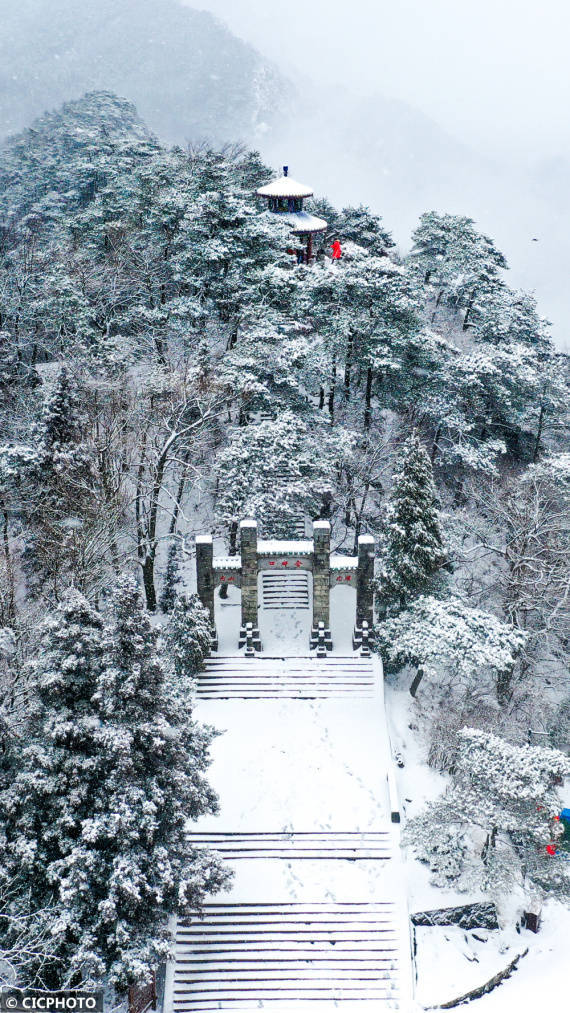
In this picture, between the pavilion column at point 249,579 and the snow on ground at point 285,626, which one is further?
→ the snow on ground at point 285,626

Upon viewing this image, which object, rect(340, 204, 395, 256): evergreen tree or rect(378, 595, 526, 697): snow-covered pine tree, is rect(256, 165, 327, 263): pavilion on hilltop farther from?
rect(378, 595, 526, 697): snow-covered pine tree

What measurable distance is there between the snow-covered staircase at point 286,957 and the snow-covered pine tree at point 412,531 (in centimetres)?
1102

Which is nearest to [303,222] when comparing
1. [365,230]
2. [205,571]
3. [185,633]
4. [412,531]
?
[365,230]

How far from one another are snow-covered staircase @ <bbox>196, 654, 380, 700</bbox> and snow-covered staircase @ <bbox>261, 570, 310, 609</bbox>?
308cm

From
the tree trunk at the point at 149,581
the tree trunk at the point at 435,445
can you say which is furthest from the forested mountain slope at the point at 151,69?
the tree trunk at the point at 149,581

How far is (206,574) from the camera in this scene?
26766 mm

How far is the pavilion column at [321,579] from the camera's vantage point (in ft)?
86.8

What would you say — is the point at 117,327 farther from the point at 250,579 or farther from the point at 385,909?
the point at 385,909

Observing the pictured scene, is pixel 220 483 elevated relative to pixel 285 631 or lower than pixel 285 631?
elevated

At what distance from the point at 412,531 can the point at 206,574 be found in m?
8.07

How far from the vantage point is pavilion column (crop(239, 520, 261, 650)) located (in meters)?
26.1

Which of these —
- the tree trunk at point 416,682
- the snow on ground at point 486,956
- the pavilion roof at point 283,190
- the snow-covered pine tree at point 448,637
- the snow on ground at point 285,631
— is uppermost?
the pavilion roof at point 283,190

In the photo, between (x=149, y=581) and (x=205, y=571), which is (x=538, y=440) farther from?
(x=149, y=581)

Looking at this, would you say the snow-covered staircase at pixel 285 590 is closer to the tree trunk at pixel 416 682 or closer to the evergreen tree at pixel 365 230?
the tree trunk at pixel 416 682
